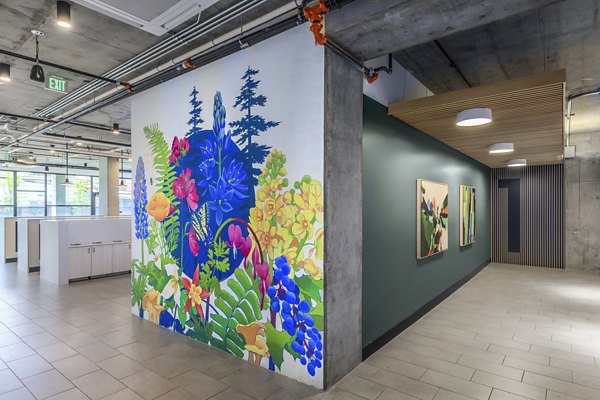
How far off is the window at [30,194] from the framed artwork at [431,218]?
1604cm

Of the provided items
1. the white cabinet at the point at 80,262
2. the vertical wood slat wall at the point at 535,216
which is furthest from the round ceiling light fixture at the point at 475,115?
the white cabinet at the point at 80,262

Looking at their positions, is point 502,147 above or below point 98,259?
above

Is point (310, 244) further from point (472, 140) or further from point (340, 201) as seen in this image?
point (472, 140)

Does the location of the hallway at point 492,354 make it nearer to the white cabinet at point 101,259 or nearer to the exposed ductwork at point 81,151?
the white cabinet at point 101,259

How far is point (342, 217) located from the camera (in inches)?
122

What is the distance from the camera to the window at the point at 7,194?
12906 mm

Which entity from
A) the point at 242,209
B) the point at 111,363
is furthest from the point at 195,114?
the point at 111,363

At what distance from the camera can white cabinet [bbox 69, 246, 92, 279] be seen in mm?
7113

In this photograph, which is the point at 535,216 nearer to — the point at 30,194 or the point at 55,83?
the point at 55,83

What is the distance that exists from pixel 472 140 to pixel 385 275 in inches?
126

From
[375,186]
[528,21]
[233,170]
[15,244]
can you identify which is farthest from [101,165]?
[528,21]

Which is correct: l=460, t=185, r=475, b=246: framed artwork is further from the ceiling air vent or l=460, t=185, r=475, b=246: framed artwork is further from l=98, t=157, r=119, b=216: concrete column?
l=98, t=157, r=119, b=216: concrete column

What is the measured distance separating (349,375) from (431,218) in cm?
292

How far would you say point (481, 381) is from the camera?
3.13 metres
